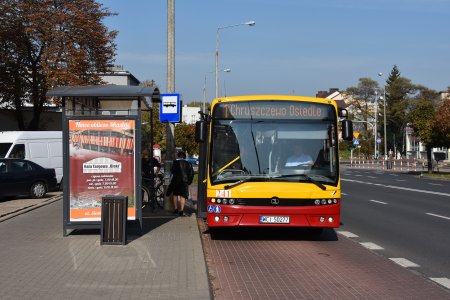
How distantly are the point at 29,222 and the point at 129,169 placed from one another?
4.03m

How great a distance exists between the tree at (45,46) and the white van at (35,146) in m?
8.25

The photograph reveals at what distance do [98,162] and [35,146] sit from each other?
15.9 metres

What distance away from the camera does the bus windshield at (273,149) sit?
36.9ft

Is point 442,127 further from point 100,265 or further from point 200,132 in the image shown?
point 100,265

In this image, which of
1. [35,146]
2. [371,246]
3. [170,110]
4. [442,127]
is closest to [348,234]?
[371,246]

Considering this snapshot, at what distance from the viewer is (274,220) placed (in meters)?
11.1

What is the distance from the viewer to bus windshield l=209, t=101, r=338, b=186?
36.9 feet

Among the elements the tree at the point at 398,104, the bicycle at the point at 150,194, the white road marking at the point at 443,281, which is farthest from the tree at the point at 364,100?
the white road marking at the point at 443,281

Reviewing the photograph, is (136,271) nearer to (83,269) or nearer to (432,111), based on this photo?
(83,269)

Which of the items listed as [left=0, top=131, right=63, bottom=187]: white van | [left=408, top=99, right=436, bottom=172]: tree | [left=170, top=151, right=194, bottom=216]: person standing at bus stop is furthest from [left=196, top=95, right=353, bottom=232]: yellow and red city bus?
[left=408, top=99, right=436, bottom=172]: tree

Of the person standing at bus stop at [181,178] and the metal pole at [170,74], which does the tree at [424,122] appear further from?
the person standing at bus stop at [181,178]

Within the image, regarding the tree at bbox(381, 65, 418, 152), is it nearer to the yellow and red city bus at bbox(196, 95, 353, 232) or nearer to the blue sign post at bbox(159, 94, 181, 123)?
the blue sign post at bbox(159, 94, 181, 123)

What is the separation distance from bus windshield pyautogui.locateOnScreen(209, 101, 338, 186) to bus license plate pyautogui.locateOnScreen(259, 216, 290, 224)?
683mm

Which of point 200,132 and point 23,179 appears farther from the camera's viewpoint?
point 23,179
